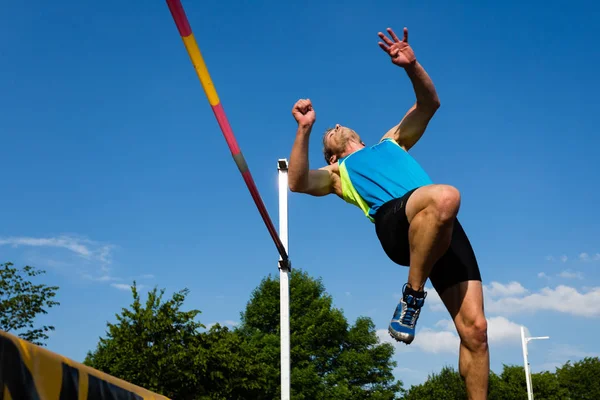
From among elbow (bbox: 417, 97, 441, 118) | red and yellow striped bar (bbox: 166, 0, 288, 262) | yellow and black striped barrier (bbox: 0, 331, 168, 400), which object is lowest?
yellow and black striped barrier (bbox: 0, 331, 168, 400)

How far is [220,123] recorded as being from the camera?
12.1 feet

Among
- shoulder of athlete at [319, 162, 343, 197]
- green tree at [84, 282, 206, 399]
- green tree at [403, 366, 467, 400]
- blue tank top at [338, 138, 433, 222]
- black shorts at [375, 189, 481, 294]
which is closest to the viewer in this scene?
black shorts at [375, 189, 481, 294]

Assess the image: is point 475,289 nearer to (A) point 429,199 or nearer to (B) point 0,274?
(A) point 429,199

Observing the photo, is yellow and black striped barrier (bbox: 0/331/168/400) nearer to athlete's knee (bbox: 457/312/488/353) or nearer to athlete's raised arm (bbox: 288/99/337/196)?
athlete's raised arm (bbox: 288/99/337/196)

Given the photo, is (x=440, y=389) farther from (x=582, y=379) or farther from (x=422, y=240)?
(x=422, y=240)

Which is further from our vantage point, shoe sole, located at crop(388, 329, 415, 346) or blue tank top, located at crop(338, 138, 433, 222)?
blue tank top, located at crop(338, 138, 433, 222)

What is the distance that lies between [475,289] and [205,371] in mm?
21498

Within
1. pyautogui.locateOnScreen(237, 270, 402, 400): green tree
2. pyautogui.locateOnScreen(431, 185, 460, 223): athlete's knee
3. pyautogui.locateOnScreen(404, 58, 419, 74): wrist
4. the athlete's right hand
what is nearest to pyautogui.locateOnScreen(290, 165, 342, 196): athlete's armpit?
the athlete's right hand

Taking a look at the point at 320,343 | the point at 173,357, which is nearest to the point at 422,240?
the point at 173,357

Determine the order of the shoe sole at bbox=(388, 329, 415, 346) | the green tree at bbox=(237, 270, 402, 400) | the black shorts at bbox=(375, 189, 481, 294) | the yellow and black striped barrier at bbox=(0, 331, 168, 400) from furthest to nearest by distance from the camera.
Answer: the green tree at bbox=(237, 270, 402, 400) < the black shorts at bbox=(375, 189, 481, 294) < the shoe sole at bbox=(388, 329, 415, 346) < the yellow and black striped barrier at bbox=(0, 331, 168, 400)

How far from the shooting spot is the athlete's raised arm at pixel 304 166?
3.32 m

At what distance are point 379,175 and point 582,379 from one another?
44731mm

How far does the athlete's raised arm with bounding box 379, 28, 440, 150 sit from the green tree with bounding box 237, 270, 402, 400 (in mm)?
28866

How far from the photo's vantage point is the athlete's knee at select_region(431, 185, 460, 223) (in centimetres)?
→ 277
